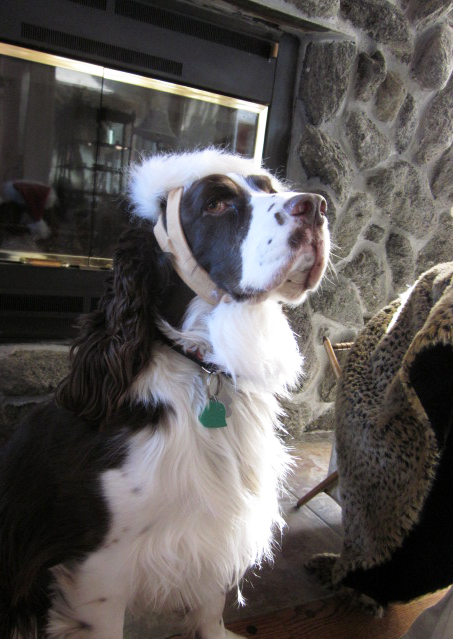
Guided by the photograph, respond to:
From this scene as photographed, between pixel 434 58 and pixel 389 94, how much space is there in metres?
0.28

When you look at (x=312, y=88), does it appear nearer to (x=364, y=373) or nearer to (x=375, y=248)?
(x=375, y=248)

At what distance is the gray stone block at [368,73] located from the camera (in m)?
2.32

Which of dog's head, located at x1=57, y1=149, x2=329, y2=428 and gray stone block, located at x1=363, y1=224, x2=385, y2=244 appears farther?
gray stone block, located at x1=363, y1=224, x2=385, y2=244

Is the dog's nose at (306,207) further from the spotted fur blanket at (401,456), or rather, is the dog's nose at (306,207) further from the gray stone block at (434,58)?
the gray stone block at (434,58)

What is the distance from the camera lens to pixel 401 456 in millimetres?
1286

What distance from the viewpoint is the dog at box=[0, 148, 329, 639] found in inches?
40.4

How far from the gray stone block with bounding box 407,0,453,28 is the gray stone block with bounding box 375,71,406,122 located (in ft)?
0.83

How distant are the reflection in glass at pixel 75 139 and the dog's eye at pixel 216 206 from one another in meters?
0.89

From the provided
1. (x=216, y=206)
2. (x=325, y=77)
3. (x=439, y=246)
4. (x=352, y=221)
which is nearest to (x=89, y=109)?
(x=325, y=77)

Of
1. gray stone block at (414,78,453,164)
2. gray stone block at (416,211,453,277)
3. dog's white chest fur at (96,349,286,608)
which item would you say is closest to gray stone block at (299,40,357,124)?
gray stone block at (414,78,453,164)

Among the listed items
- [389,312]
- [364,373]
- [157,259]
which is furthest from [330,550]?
[157,259]

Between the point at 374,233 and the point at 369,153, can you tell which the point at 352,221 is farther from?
the point at 369,153

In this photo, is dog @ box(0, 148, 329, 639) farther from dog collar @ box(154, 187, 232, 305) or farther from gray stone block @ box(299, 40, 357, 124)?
gray stone block @ box(299, 40, 357, 124)

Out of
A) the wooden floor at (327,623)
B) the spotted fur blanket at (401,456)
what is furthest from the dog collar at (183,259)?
the wooden floor at (327,623)
